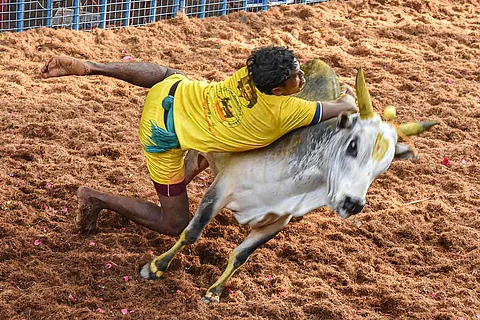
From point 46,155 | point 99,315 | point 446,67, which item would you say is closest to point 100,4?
point 46,155

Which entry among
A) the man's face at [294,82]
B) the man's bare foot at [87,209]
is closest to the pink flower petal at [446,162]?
the man's face at [294,82]

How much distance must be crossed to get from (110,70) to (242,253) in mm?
1297

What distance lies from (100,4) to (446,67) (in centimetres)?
378

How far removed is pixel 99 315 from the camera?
4.27m

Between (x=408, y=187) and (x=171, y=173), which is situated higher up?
(x=171, y=173)

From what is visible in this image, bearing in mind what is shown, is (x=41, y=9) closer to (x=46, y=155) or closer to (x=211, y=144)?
(x=46, y=155)

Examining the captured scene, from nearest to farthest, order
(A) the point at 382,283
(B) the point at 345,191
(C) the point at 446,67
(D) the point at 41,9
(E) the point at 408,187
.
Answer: (B) the point at 345,191 < (A) the point at 382,283 < (E) the point at 408,187 < (D) the point at 41,9 < (C) the point at 446,67

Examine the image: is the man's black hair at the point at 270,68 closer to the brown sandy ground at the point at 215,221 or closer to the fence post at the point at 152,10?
the brown sandy ground at the point at 215,221

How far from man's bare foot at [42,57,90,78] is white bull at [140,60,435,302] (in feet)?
2.85

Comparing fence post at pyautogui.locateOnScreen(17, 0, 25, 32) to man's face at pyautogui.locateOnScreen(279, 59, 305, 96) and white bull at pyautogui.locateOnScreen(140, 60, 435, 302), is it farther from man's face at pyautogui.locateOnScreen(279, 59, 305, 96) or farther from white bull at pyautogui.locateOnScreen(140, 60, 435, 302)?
man's face at pyautogui.locateOnScreen(279, 59, 305, 96)

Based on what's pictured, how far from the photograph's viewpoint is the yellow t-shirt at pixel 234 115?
4051 millimetres

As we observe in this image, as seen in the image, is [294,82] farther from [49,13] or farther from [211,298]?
[49,13]

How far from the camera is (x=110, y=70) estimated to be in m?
4.64

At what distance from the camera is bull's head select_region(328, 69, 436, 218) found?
384 centimetres
